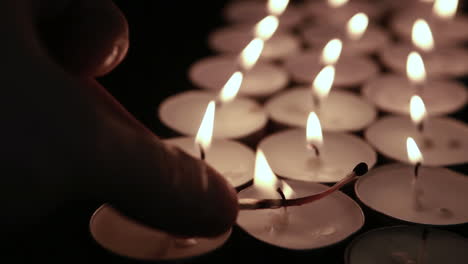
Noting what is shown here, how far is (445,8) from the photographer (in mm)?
1737

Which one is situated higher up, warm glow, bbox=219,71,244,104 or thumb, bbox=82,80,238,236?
thumb, bbox=82,80,238,236

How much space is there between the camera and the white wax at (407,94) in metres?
1.44

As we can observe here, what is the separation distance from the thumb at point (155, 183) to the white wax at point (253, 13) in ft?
3.63

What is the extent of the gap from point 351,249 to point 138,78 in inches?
34.9

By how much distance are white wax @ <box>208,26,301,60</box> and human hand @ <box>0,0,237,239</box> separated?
89 centimetres

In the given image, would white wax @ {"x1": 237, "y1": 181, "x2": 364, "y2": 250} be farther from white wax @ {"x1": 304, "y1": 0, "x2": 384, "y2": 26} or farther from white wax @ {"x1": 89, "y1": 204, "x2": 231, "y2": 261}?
white wax @ {"x1": 304, "y1": 0, "x2": 384, "y2": 26}

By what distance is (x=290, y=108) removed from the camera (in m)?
1.42

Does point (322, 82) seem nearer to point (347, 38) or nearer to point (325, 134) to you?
point (325, 134)

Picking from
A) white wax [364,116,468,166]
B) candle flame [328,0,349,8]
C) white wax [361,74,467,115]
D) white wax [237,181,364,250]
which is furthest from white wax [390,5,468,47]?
white wax [237,181,364,250]

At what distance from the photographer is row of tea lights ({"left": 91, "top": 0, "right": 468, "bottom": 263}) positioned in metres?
0.96

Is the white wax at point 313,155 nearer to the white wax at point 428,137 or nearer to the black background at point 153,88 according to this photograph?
the white wax at point 428,137

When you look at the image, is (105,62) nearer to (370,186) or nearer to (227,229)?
(227,229)

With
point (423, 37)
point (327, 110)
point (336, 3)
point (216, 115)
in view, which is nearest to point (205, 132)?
point (216, 115)

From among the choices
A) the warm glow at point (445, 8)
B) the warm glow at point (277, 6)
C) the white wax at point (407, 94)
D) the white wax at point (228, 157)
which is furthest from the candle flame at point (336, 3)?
the white wax at point (228, 157)
